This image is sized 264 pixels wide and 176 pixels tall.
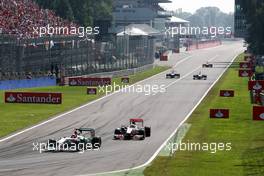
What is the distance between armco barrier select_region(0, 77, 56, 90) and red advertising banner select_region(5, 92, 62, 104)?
1297cm

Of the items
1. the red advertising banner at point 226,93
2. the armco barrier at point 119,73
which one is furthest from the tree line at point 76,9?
the red advertising banner at point 226,93

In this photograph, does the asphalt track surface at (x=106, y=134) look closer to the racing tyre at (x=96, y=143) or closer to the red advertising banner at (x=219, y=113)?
the racing tyre at (x=96, y=143)

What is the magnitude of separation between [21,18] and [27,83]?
19.9 m

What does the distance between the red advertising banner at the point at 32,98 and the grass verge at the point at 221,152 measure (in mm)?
11258

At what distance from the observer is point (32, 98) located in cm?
6069

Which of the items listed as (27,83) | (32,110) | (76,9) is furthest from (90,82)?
(76,9)

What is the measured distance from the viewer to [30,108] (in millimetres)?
58281

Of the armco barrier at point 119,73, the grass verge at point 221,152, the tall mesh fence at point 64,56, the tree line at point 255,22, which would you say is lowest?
the grass verge at point 221,152

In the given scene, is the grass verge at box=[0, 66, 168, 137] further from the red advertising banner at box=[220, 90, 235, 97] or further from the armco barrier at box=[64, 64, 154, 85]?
the armco barrier at box=[64, 64, 154, 85]

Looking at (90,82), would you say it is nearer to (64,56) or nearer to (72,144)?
(64,56)

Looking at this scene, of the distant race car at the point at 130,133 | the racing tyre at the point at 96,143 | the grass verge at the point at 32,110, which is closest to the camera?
the racing tyre at the point at 96,143

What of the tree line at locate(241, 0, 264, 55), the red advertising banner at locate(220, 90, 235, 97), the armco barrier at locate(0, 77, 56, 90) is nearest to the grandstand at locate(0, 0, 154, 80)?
the armco barrier at locate(0, 77, 56, 90)

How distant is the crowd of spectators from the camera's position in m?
89.4

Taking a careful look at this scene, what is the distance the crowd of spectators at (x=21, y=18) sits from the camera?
8938 centimetres
